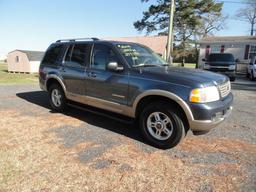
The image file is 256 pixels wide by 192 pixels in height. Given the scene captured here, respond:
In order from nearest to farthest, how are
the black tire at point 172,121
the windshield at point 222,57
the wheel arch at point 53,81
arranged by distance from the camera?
the black tire at point 172,121 < the wheel arch at point 53,81 < the windshield at point 222,57

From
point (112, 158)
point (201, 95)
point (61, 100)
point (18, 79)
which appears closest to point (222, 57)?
point (61, 100)

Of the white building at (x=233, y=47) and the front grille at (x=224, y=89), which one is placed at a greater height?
the white building at (x=233, y=47)

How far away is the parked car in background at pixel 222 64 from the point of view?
15.3m

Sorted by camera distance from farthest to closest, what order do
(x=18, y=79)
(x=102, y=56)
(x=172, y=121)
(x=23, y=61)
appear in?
(x=23, y=61) → (x=18, y=79) → (x=102, y=56) → (x=172, y=121)

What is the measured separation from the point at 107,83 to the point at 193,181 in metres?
2.55

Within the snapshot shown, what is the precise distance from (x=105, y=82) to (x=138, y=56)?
0.88 metres

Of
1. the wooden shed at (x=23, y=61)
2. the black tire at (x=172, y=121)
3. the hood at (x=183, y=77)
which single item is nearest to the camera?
the hood at (x=183, y=77)

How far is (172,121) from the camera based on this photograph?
414cm

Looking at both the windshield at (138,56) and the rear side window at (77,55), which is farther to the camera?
the rear side window at (77,55)

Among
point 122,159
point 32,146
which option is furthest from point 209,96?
point 32,146

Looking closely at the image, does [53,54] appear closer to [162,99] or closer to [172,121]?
[162,99]

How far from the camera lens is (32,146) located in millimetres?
4211

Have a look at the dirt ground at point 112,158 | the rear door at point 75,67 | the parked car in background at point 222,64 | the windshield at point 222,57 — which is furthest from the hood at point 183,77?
the windshield at point 222,57

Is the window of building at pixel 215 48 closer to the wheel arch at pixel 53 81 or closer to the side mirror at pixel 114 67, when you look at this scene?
the wheel arch at pixel 53 81
